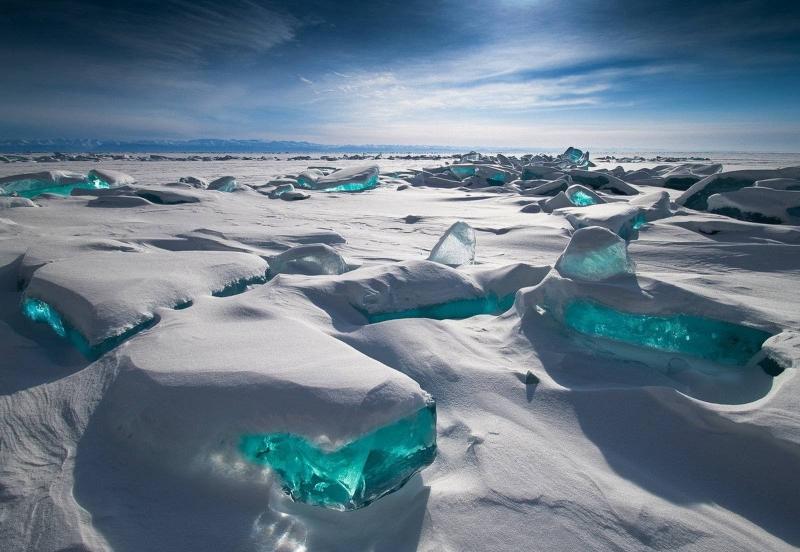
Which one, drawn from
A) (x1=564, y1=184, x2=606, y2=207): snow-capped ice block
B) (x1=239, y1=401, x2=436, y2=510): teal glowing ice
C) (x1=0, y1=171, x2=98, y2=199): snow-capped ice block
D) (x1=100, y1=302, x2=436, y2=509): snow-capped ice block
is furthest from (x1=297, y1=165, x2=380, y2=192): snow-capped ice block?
(x1=239, y1=401, x2=436, y2=510): teal glowing ice

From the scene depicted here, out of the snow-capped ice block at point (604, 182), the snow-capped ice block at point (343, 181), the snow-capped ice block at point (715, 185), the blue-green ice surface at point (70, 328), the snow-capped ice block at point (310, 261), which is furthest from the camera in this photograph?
the snow-capped ice block at point (343, 181)

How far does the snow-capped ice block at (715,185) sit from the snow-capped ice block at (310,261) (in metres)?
3.93

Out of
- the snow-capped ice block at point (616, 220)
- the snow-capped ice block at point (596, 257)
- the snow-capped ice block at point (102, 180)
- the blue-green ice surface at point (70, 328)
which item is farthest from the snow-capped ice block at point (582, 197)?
the snow-capped ice block at point (102, 180)

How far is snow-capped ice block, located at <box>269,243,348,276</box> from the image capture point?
6.79 ft

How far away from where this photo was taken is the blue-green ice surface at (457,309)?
167 cm

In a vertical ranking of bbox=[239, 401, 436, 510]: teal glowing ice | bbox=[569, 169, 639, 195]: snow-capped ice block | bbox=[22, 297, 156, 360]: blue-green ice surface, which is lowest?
bbox=[239, 401, 436, 510]: teal glowing ice

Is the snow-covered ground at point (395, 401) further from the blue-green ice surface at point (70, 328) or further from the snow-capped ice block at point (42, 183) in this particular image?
the snow-capped ice block at point (42, 183)

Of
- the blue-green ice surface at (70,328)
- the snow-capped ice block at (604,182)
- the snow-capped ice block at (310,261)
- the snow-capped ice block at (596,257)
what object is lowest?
the blue-green ice surface at (70,328)

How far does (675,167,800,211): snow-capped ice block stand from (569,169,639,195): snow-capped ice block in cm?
143

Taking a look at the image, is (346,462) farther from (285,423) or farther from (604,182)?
(604,182)

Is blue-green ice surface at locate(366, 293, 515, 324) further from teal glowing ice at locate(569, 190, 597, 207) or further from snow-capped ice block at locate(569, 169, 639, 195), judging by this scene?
snow-capped ice block at locate(569, 169, 639, 195)

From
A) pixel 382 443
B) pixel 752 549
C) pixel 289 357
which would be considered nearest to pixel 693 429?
pixel 752 549

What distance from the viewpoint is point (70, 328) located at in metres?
1.31

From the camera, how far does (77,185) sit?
5.60 meters
